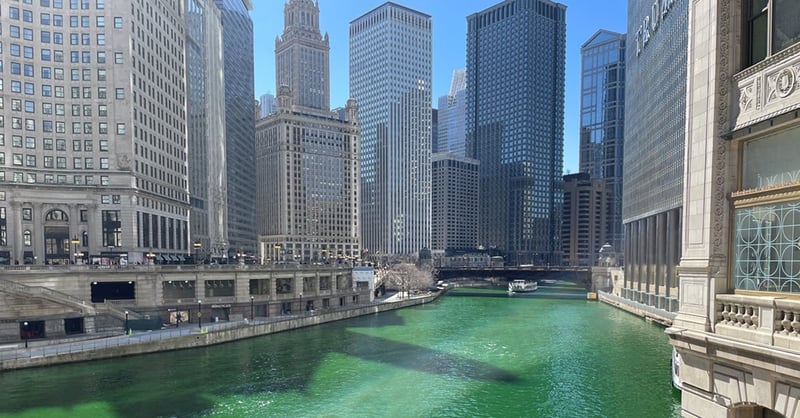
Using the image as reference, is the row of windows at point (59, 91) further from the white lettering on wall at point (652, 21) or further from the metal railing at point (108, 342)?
the white lettering on wall at point (652, 21)

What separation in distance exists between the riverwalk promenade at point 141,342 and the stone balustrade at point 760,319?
56418 mm

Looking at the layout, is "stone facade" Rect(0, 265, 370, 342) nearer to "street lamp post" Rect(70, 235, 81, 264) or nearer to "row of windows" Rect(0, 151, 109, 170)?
"street lamp post" Rect(70, 235, 81, 264)

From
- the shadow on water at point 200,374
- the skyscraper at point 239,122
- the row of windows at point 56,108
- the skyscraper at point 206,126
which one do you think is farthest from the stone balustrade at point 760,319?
the skyscraper at point 239,122

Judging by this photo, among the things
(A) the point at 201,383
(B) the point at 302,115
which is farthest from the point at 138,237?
(B) the point at 302,115

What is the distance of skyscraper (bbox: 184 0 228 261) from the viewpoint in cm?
11762

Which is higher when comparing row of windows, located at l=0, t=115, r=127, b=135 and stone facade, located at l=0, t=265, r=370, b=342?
row of windows, located at l=0, t=115, r=127, b=135

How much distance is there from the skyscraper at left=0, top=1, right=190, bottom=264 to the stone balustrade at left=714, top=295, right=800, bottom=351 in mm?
86304

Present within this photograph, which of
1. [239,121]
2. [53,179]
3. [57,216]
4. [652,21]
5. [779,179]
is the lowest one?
[57,216]

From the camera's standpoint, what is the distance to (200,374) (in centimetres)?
4428

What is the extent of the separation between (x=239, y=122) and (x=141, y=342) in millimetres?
137948

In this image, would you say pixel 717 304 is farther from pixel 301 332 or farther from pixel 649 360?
pixel 301 332

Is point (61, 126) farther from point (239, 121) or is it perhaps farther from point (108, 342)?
point (239, 121)

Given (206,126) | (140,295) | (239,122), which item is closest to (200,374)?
(140,295)


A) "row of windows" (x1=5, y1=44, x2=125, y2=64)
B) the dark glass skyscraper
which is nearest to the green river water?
"row of windows" (x1=5, y1=44, x2=125, y2=64)
